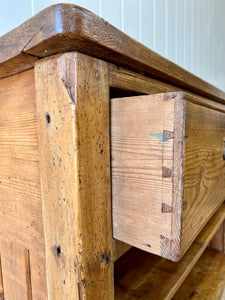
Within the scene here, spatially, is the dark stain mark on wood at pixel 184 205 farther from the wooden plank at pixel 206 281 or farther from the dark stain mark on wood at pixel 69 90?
the wooden plank at pixel 206 281

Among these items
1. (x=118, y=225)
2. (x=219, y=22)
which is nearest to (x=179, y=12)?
(x=219, y=22)

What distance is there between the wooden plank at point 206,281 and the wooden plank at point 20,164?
620 mm

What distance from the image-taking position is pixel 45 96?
31 centimetres

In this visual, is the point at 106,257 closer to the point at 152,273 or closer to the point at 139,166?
the point at 139,166

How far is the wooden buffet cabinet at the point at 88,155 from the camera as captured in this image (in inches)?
11.2

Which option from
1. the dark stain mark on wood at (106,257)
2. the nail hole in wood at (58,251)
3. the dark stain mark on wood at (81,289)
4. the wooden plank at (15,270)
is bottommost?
the wooden plank at (15,270)

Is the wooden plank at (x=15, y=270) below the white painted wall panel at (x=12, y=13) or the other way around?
below

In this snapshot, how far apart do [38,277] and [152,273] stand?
0.34 metres

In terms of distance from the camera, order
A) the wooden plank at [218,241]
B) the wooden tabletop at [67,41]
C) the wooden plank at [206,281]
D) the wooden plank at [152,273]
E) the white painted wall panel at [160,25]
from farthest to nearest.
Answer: the white painted wall panel at [160,25] < the wooden plank at [218,241] < the wooden plank at [206,281] < the wooden plank at [152,273] < the wooden tabletop at [67,41]

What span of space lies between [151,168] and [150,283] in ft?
1.26

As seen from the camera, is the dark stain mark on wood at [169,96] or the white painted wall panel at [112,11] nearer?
the dark stain mark on wood at [169,96]

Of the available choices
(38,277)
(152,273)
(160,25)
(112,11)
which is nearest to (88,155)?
(38,277)

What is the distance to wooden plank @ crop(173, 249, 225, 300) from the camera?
73 centimetres

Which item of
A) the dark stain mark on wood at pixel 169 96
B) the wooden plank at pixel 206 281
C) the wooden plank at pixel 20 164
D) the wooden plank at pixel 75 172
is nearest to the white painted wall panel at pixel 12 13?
the wooden plank at pixel 20 164
